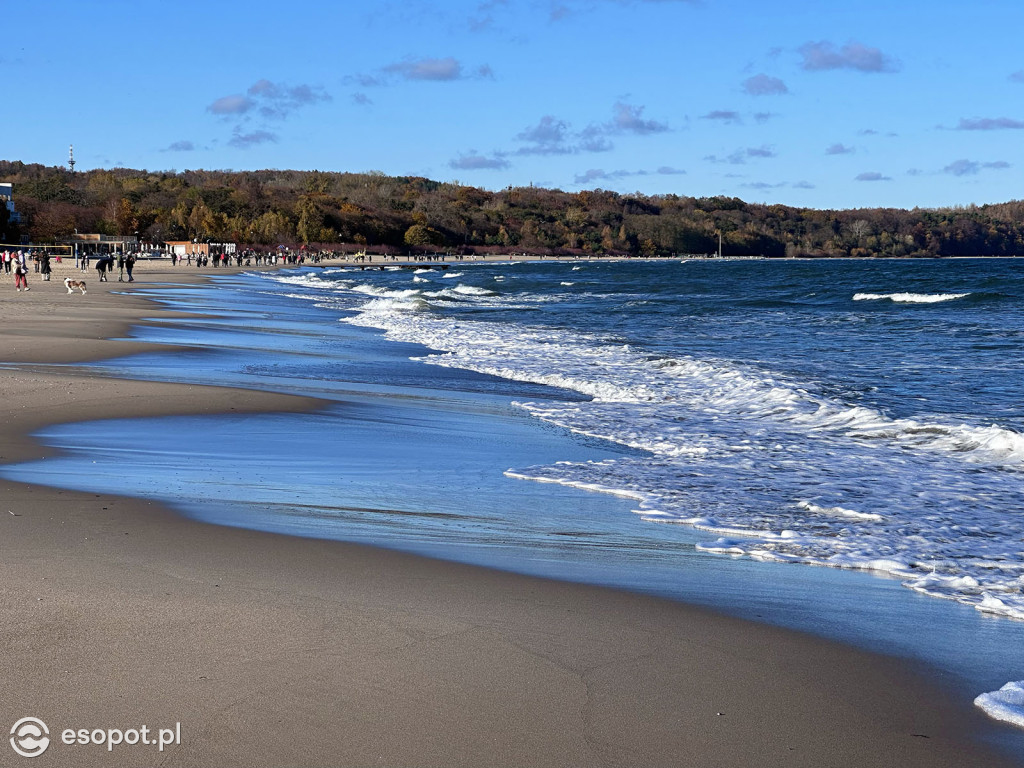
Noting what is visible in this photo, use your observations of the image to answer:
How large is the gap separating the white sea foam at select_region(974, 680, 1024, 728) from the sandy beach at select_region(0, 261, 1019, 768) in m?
0.06

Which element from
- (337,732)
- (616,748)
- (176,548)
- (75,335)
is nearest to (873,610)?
(616,748)

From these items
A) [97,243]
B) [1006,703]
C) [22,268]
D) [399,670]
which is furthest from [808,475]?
[97,243]

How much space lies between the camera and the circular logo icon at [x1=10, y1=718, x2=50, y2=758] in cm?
281

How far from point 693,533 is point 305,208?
178 meters

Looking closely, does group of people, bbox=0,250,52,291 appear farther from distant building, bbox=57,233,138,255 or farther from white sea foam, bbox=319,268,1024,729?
distant building, bbox=57,233,138,255

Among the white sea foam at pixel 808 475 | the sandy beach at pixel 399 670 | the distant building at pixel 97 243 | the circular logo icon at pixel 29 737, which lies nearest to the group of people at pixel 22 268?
the white sea foam at pixel 808 475

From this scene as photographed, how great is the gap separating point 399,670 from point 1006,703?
6.48 ft

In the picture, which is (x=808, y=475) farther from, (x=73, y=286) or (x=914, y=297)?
(x=914, y=297)

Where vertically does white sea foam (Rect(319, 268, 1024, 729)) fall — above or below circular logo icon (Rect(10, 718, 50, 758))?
below

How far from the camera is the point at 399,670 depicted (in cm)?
349

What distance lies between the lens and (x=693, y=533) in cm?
598

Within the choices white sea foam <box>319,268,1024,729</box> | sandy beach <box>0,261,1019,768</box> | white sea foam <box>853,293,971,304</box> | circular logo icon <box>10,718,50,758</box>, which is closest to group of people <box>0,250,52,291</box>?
white sea foam <box>319,268,1024,729</box>

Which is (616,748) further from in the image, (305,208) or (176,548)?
(305,208)

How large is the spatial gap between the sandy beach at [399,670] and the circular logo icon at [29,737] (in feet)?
0.08
